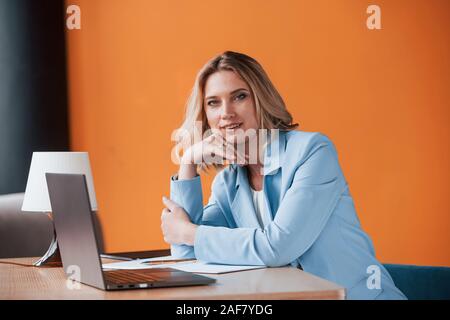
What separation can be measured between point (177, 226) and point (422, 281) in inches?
30.7

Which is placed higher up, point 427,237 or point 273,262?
point 273,262

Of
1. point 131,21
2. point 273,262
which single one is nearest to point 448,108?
point 131,21

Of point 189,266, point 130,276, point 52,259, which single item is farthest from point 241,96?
point 130,276

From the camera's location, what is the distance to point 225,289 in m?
1.58

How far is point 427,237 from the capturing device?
167 inches

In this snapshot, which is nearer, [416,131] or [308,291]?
[308,291]

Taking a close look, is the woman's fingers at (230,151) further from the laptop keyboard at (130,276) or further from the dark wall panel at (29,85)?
the dark wall panel at (29,85)

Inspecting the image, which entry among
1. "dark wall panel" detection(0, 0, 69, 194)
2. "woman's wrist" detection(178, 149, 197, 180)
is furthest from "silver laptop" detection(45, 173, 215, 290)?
"dark wall panel" detection(0, 0, 69, 194)

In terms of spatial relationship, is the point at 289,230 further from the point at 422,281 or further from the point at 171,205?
the point at 422,281

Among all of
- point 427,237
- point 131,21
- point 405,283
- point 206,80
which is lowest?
point 427,237
